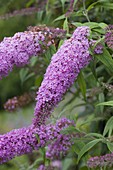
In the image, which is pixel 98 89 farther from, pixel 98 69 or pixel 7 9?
pixel 7 9

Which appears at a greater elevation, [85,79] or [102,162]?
[85,79]

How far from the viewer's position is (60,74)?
7.40 ft

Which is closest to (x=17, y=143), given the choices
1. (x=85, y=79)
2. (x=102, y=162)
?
(x=102, y=162)

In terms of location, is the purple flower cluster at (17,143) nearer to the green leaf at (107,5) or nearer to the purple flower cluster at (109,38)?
the purple flower cluster at (109,38)

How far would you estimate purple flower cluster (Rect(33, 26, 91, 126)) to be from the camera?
222cm

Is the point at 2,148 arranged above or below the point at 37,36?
below

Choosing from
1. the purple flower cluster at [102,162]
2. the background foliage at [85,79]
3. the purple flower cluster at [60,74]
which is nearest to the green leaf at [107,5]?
the background foliage at [85,79]

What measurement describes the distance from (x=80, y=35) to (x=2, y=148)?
701 millimetres

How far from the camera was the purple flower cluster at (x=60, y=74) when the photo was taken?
2.22m

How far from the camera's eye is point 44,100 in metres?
2.20

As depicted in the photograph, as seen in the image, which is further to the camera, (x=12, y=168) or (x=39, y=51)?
(x=12, y=168)

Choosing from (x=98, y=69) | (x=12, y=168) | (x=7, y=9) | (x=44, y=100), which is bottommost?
(x=12, y=168)

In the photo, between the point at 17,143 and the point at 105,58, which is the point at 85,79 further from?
the point at 17,143

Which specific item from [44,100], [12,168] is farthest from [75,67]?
[12,168]
